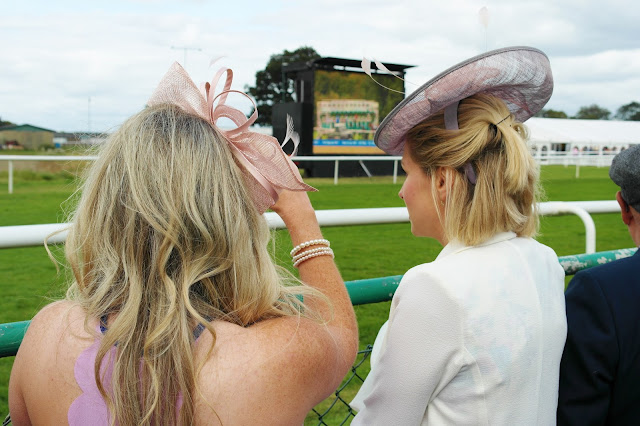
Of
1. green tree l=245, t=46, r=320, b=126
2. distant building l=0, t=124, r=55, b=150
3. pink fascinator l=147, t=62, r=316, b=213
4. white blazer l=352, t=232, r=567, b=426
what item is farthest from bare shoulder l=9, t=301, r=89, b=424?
green tree l=245, t=46, r=320, b=126

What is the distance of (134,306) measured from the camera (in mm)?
1061

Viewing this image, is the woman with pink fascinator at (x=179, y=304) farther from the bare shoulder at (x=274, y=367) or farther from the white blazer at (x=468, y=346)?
the white blazer at (x=468, y=346)

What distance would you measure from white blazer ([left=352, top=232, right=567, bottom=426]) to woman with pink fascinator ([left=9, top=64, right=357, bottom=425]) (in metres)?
0.13

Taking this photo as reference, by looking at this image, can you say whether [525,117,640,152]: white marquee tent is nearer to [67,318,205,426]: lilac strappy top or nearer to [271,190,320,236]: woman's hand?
[271,190,320,236]: woman's hand

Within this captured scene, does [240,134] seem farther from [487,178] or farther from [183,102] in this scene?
[487,178]

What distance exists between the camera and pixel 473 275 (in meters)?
1.26

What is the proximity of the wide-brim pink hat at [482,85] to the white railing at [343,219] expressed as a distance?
422 millimetres

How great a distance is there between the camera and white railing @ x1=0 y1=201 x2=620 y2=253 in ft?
4.87

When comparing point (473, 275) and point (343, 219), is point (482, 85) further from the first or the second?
point (343, 219)

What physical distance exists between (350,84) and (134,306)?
67.7ft

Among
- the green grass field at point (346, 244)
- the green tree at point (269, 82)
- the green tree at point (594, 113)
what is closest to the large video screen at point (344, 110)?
the green grass field at point (346, 244)

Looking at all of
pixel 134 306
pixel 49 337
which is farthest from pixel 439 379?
pixel 49 337

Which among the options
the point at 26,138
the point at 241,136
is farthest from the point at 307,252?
the point at 26,138

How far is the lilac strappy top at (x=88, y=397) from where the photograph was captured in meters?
1.05
